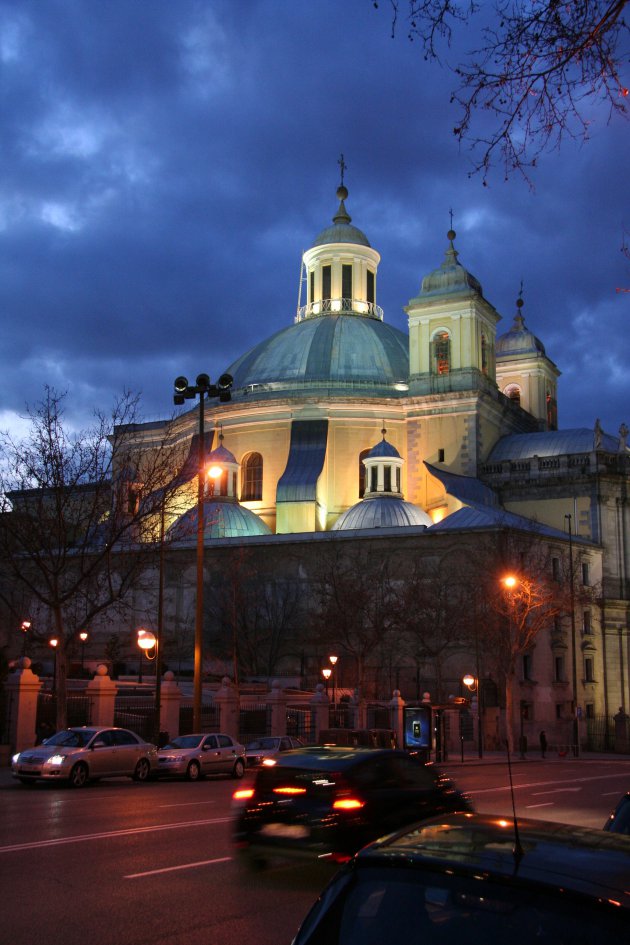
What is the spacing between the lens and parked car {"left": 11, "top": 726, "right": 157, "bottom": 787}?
2142cm

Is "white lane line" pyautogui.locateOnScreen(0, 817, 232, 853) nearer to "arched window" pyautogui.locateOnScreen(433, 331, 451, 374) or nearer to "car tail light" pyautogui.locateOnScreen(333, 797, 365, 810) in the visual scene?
"car tail light" pyautogui.locateOnScreen(333, 797, 365, 810)

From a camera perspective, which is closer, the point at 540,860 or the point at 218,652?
the point at 540,860

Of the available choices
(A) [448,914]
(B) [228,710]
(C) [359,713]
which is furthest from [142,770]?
(A) [448,914]

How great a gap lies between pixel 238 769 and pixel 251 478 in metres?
44.3

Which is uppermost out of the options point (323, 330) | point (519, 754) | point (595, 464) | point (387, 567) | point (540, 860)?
point (323, 330)

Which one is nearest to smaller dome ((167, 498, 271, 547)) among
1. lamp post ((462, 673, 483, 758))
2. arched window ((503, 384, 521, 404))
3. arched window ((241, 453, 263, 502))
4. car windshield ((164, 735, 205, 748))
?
arched window ((241, 453, 263, 502))

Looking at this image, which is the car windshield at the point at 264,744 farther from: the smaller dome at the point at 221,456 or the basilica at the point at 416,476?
the smaller dome at the point at 221,456

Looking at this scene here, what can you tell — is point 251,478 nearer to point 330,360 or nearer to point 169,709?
point 330,360

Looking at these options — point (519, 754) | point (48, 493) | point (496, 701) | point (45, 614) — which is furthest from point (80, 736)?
point (45, 614)

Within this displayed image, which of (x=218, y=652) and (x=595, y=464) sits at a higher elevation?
(x=595, y=464)

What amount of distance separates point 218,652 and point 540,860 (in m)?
57.3

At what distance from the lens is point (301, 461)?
66438 millimetres

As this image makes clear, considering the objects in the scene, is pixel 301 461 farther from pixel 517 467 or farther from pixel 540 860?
pixel 540 860

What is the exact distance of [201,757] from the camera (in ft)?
83.1
